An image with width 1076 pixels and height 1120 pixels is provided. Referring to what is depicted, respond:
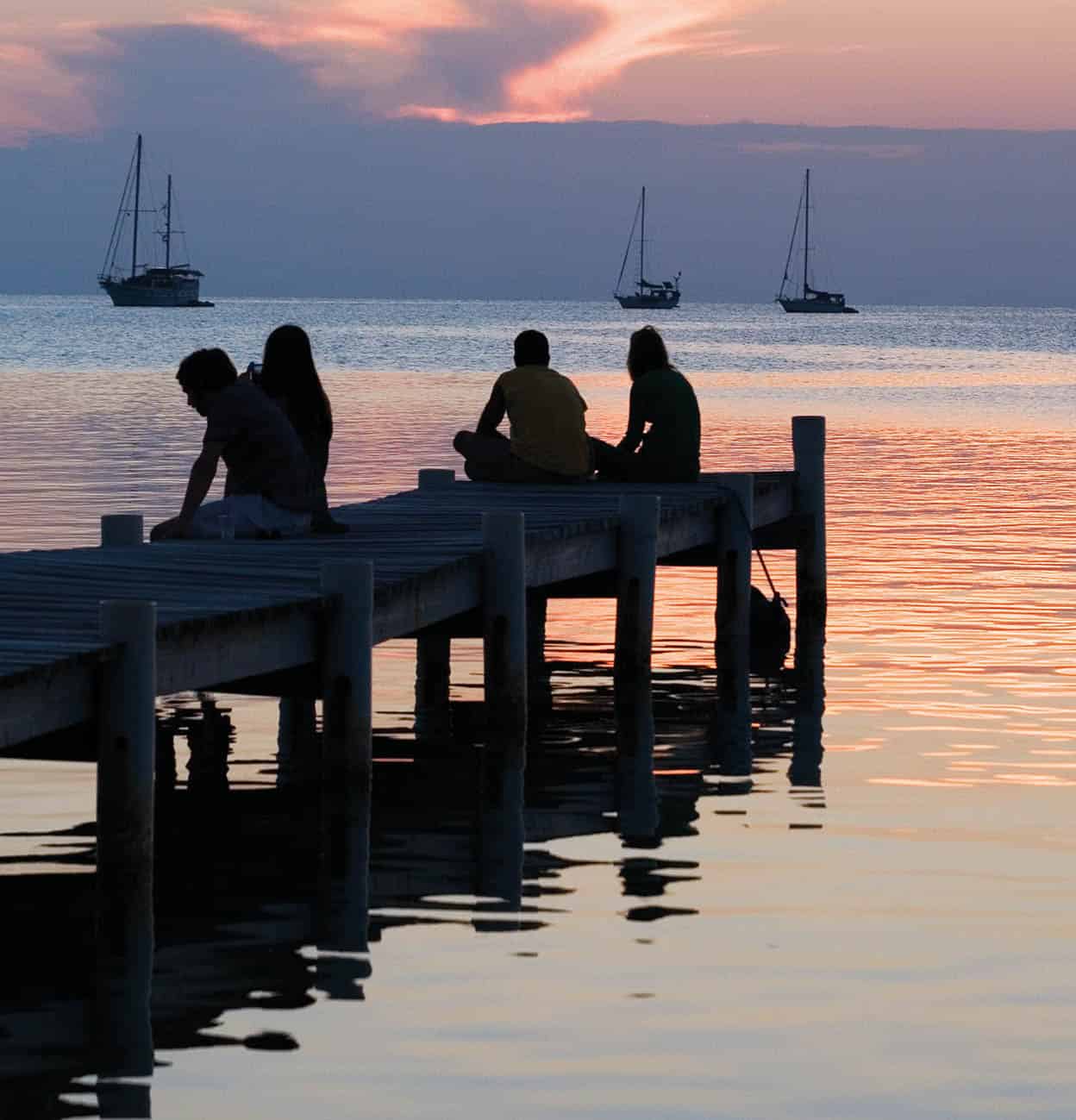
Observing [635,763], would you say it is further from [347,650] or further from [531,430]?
[531,430]

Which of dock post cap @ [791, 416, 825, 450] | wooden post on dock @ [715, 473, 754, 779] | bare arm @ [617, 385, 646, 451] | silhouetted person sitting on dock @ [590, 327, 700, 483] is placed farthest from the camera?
dock post cap @ [791, 416, 825, 450]

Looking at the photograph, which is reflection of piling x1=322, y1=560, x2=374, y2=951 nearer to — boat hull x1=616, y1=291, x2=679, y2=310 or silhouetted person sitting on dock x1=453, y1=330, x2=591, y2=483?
silhouetted person sitting on dock x1=453, y1=330, x2=591, y2=483

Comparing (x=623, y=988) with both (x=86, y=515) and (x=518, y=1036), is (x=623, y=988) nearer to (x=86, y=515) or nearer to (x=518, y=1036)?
(x=518, y=1036)

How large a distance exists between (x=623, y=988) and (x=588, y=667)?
8.01 meters

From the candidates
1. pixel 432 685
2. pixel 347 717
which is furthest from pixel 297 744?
pixel 347 717

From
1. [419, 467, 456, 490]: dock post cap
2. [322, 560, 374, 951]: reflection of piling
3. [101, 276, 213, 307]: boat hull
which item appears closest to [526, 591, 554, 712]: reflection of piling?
[419, 467, 456, 490]: dock post cap

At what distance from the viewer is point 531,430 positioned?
16500 millimetres

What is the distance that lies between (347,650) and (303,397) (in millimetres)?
3046

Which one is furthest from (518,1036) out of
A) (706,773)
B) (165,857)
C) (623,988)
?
(706,773)

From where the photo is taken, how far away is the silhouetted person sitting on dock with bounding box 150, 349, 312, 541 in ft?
41.2

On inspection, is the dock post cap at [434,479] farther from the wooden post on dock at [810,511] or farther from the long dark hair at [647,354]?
the wooden post on dock at [810,511]

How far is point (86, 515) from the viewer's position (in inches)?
935

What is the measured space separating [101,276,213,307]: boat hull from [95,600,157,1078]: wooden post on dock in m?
150

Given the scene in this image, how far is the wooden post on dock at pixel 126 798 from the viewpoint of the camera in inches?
336
